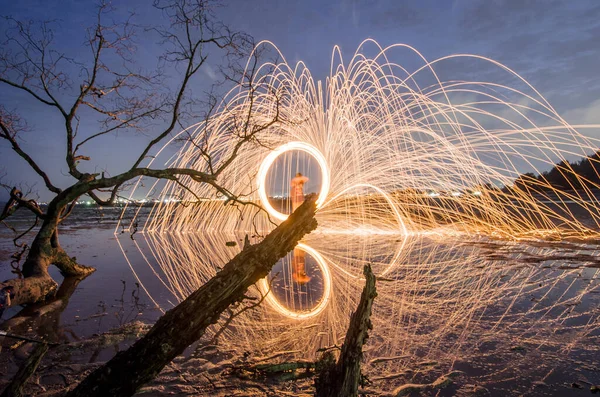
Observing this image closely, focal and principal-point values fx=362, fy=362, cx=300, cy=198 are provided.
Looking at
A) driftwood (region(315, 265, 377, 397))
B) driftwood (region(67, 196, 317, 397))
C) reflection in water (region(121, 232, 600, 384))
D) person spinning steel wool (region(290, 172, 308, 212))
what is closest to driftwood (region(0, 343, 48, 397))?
driftwood (region(67, 196, 317, 397))

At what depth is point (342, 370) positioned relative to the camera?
2.85 m

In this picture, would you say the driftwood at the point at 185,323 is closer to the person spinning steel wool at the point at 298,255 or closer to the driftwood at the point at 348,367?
the driftwood at the point at 348,367

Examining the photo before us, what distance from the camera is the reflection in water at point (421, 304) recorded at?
456 centimetres

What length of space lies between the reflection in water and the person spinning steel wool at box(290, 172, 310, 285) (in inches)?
5.3

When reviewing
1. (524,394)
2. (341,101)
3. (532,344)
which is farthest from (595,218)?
(524,394)

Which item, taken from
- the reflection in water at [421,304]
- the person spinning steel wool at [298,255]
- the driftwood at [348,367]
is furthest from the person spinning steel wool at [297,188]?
the driftwood at [348,367]

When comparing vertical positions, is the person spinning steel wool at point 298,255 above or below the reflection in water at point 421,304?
above

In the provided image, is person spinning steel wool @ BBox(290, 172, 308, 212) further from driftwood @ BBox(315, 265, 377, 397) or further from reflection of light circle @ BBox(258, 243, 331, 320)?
driftwood @ BBox(315, 265, 377, 397)

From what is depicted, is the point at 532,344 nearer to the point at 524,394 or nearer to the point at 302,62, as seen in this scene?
the point at 524,394

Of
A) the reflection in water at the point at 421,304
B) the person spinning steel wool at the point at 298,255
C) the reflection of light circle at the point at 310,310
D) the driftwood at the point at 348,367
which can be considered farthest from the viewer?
the person spinning steel wool at the point at 298,255

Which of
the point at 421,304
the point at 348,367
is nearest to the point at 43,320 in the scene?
the point at 348,367

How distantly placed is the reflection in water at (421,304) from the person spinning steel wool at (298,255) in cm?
13

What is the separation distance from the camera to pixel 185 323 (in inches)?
116

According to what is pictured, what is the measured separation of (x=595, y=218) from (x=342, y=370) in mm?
25171
